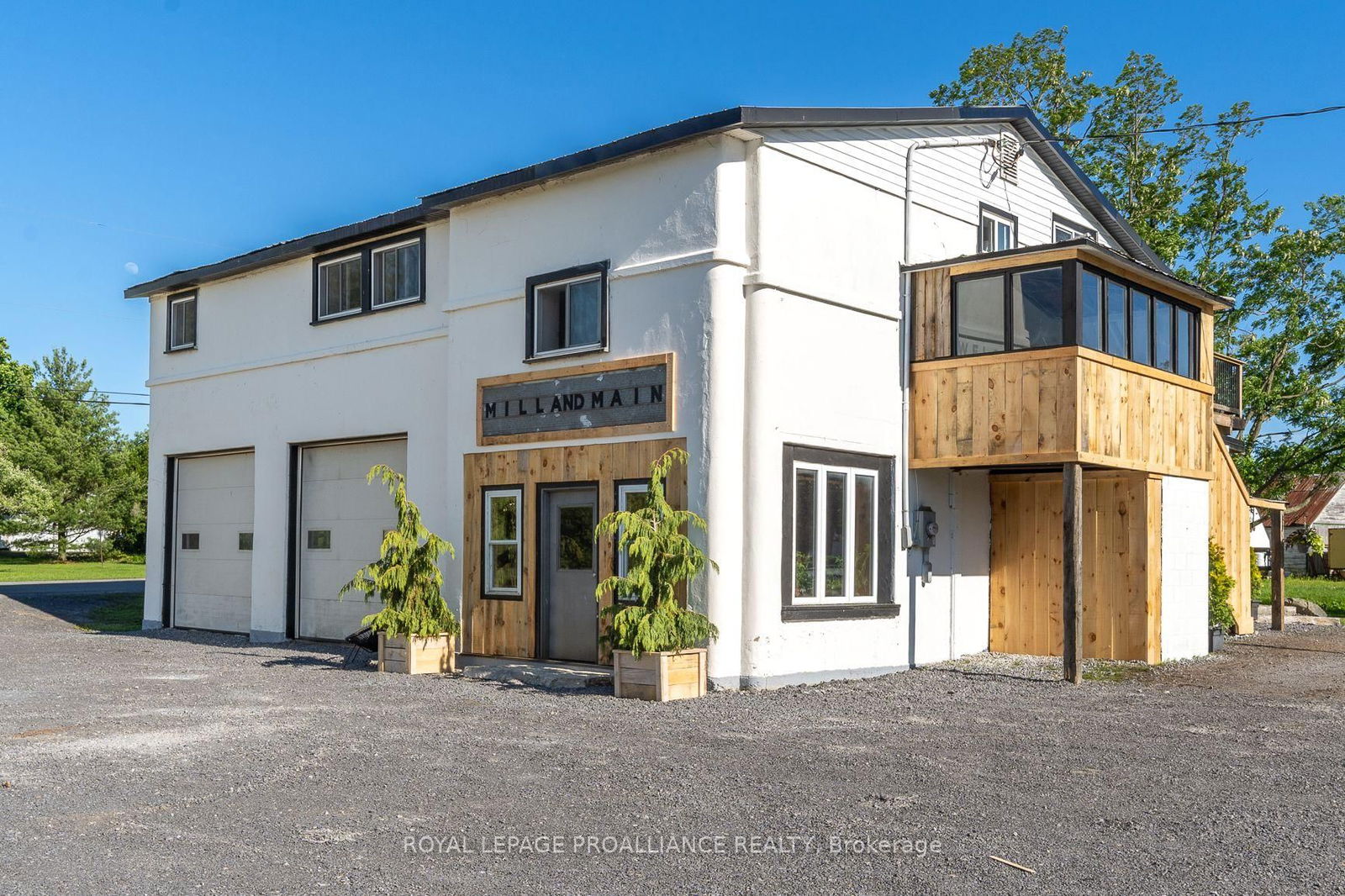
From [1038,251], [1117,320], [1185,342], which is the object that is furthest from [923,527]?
[1185,342]

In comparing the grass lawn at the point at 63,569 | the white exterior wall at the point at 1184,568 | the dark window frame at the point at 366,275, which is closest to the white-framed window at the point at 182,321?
the dark window frame at the point at 366,275

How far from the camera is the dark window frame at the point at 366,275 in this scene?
16438mm

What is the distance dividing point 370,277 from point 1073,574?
32.6 ft

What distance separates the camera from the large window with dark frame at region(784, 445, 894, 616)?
1294cm

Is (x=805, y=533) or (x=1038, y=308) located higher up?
(x=1038, y=308)

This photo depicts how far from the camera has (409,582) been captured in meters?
14.0

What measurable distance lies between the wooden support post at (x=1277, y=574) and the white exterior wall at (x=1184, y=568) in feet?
18.2

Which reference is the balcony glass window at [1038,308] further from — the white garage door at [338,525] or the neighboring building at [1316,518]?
the neighboring building at [1316,518]

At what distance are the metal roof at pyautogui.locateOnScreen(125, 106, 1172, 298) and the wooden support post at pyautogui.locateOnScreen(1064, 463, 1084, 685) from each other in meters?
4.48

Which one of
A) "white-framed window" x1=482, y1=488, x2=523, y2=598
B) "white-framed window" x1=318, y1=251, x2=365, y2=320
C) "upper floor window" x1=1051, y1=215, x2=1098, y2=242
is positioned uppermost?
"upper floor window" x1=1051, y1=215, x2=1098, y2=242

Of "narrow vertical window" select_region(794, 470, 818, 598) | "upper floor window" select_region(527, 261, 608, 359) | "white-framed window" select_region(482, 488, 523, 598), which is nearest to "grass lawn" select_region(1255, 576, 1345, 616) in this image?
"narrow vertical window" select_region(794, 470, 818, 598)

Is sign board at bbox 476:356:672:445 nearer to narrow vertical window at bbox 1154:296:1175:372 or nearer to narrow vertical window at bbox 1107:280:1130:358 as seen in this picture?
narrow vertical window at bbox 1107:280:1130:358

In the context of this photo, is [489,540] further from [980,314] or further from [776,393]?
[980,314]

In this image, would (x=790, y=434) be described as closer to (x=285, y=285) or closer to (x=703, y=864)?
(x=703, y=864)
